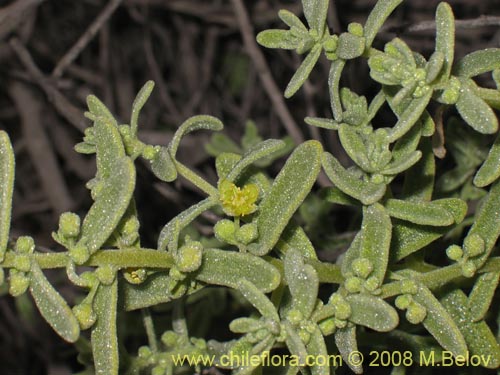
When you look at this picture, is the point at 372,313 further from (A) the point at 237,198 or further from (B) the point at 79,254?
(B) the point at 79,254

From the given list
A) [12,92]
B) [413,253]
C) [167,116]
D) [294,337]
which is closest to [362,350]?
[413,253]

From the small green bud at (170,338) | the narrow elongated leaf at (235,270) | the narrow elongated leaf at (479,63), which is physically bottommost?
the small green bud at (170,338)

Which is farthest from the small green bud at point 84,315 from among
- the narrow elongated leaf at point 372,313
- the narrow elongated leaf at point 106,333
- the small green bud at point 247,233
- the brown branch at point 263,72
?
the brown branch at point 263,72

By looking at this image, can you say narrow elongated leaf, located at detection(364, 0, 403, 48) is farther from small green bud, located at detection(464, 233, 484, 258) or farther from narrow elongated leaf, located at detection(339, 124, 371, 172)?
small green bud, located at detection(464, 233, 484, 258)

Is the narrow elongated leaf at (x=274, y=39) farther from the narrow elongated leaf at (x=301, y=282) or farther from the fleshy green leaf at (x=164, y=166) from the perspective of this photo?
the narrow elongated leaf at (x=301, y=282)

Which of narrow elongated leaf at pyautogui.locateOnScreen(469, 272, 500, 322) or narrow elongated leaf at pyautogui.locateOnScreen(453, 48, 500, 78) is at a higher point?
narrow elongated leaf at pyautogui.locateOnScreen(453, 48, 500, 78)

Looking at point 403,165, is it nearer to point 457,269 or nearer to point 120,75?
point 457,269

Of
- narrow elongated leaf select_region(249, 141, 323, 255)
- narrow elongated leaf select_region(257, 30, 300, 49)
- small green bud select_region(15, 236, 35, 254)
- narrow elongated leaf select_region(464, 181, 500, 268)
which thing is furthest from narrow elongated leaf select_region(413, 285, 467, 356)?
small green bud select_region(15, 236, 35, 254)

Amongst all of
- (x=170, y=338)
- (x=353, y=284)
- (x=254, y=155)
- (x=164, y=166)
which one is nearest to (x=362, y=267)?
(x=353, y=284)
